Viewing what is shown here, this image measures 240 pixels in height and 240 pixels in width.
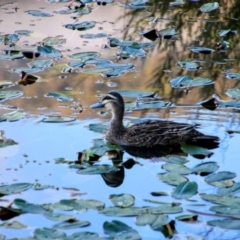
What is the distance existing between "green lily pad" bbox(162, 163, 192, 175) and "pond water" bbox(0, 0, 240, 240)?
18 mm

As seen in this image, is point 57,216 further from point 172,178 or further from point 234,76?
point 234,76

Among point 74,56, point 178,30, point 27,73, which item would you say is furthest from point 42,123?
point 178,30

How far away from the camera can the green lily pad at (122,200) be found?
19.8 feet

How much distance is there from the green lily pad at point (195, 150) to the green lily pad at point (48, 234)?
2062 mm

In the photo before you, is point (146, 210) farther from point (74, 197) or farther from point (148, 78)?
point (148, 78)

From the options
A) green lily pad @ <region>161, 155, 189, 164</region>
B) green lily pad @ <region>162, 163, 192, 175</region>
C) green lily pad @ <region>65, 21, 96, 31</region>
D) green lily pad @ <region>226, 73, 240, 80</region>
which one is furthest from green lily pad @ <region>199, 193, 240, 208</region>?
green lily pad @ <region>65, 21, 96, 31</region>

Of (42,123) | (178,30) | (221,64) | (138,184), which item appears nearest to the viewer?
(138,184)

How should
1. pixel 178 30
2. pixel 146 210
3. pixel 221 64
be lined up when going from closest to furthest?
pixel 146 210 → pixel 221 64 → pixel 178 30

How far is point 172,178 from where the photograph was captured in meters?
6.49

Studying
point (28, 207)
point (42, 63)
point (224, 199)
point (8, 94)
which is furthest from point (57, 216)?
point (42, 63)

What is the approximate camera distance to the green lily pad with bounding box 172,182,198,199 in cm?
618

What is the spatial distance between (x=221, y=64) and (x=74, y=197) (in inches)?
158

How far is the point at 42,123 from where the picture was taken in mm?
7773

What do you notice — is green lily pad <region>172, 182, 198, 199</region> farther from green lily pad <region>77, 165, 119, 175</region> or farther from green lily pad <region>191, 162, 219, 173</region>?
green lily pad <region>77, 165, 119, 175</region>
